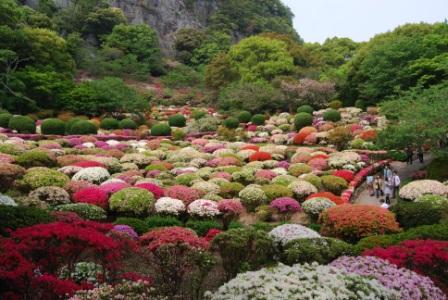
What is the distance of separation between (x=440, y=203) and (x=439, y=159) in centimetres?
607

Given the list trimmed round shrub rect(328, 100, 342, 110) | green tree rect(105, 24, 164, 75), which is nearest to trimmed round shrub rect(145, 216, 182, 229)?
trimmed round shrub rect(328, 100, 342, 110)

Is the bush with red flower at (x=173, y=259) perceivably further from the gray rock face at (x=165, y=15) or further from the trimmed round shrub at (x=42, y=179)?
the gray rock face at (x=165, y=15)

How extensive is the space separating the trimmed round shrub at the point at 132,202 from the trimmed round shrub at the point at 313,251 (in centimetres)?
680

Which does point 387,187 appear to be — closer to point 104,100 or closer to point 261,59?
point 104,100

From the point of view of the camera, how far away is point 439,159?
20703 mm

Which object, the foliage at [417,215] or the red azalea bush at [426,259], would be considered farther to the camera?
the foliage at [417,215]

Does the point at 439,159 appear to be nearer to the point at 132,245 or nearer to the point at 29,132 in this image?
the point at 132,245

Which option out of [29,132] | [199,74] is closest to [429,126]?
[29,132]

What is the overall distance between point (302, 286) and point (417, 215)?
892cm

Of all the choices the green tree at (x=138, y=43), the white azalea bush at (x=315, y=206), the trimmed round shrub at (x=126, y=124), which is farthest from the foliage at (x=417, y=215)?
the green tree at (x=138, y=43)

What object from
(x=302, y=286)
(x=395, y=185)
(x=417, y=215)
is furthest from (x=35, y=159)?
(x=302, y=286)

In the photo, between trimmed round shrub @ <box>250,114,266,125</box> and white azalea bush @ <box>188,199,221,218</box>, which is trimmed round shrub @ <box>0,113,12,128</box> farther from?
white azalea bush @ <box>188,199,221,218</box>

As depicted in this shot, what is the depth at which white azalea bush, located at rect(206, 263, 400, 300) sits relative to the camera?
19.5 ft

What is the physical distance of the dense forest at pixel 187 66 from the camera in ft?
129
